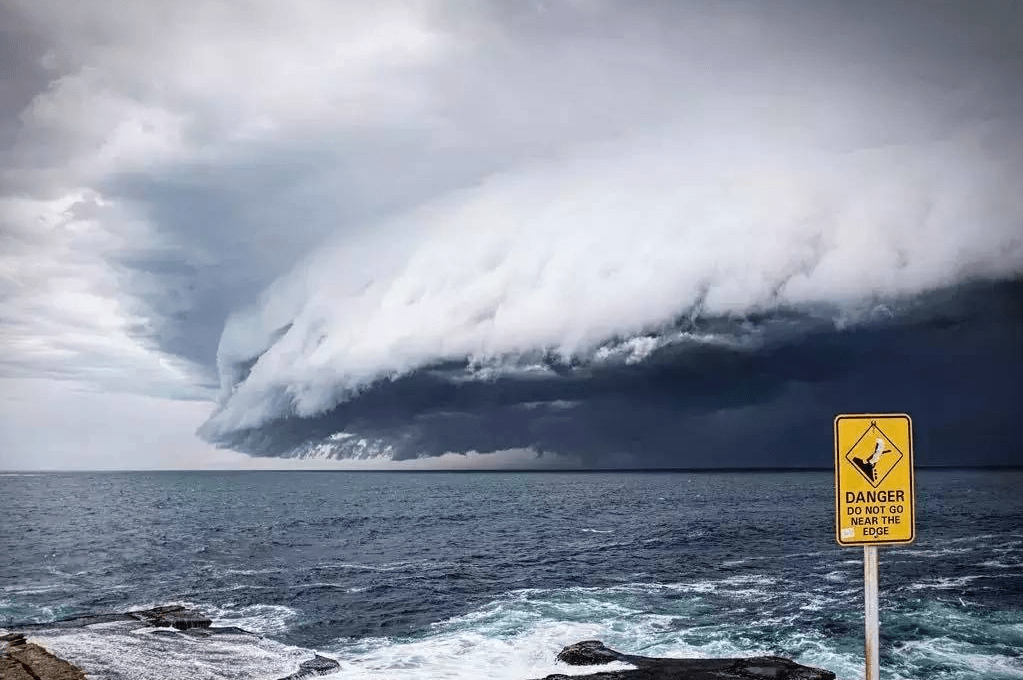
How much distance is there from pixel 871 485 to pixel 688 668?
17025mm

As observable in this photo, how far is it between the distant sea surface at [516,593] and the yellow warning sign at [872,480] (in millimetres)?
17257

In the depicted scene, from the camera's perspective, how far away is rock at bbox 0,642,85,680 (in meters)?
18.9

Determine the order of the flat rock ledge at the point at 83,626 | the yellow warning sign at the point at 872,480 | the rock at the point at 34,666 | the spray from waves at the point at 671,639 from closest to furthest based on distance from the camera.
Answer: the yellow warning sign at the point at 872,480, the rock at the point at 34,666, the flat rock ledge at the point at 83,626, the spray from waves at the point at 671,639

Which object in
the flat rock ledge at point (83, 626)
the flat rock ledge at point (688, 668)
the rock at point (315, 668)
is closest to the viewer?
the flat rock ledge at point (83, 626)

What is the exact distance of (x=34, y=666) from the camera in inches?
776

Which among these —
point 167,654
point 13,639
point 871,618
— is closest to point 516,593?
point 167,654

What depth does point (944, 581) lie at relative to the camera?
36.0 meters

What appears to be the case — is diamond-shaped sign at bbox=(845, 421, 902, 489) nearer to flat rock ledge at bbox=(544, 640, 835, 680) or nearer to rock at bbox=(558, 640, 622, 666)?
flat rock ledge at bbox=(544, 640, 835, 680)

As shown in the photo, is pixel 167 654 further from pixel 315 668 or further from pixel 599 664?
pixel 599 664

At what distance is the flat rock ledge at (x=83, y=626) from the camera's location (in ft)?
63.5

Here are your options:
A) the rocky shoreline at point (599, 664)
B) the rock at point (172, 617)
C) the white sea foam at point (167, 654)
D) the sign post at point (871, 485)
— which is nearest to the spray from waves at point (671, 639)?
the rocky shoreline at point (599, 664)

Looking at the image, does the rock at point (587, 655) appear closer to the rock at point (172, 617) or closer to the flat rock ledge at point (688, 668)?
the flat rock ledge at point (688, 668)

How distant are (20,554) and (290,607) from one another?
35721 mm

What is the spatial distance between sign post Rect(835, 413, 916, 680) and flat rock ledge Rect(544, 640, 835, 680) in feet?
50.3
